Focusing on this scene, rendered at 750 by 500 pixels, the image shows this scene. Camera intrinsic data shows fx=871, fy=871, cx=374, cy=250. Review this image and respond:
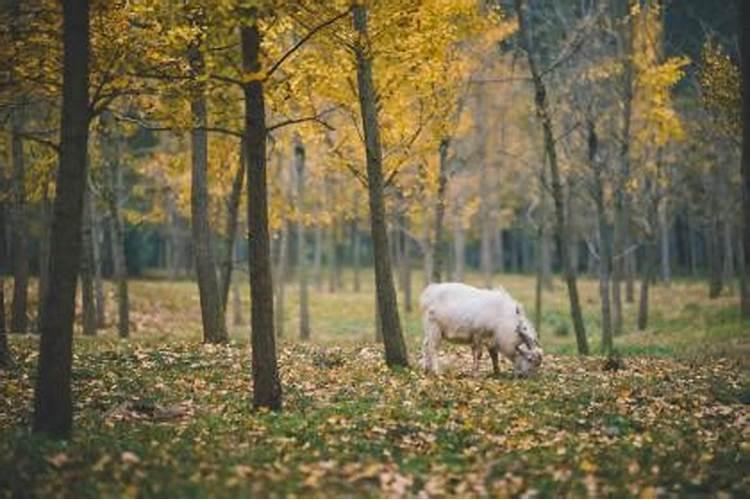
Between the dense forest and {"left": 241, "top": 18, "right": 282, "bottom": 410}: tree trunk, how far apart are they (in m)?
0.03

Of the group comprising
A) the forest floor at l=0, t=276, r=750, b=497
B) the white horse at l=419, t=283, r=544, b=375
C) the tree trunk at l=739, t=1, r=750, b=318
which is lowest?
the forest floor at l=0, t=276, r=750, b=497

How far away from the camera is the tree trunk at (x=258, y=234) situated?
11.8m

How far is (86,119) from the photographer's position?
10.4 m

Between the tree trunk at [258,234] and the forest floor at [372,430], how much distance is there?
1.97 ft

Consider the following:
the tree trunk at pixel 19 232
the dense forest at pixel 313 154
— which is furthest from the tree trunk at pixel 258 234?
the tree trunk at pixel 19 232

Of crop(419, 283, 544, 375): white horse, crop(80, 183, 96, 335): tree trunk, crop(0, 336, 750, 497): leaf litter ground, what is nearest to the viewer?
crop(0, 336, 750, 497): leaf litter ground

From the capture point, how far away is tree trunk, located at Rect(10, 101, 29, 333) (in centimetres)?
2222

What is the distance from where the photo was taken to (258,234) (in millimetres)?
11938

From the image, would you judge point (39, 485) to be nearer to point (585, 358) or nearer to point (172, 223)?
point (585, 358)

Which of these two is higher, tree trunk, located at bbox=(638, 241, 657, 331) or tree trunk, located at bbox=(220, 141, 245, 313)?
tree trunk, located at bbox=(220, 141, 245, 313)

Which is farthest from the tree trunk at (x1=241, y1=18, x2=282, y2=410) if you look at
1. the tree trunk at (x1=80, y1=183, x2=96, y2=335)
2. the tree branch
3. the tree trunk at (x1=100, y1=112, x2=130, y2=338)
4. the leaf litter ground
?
the tree trunk at (x1=100, y1=112, x2=130, y2=338)

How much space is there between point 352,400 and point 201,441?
3403 mm

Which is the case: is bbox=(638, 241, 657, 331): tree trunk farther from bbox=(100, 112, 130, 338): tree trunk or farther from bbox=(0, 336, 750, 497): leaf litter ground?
bbox=(100, 112, 130, 338): tree trunk

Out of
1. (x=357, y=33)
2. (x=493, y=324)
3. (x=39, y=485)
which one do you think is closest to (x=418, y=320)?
(x=493, y=324)
